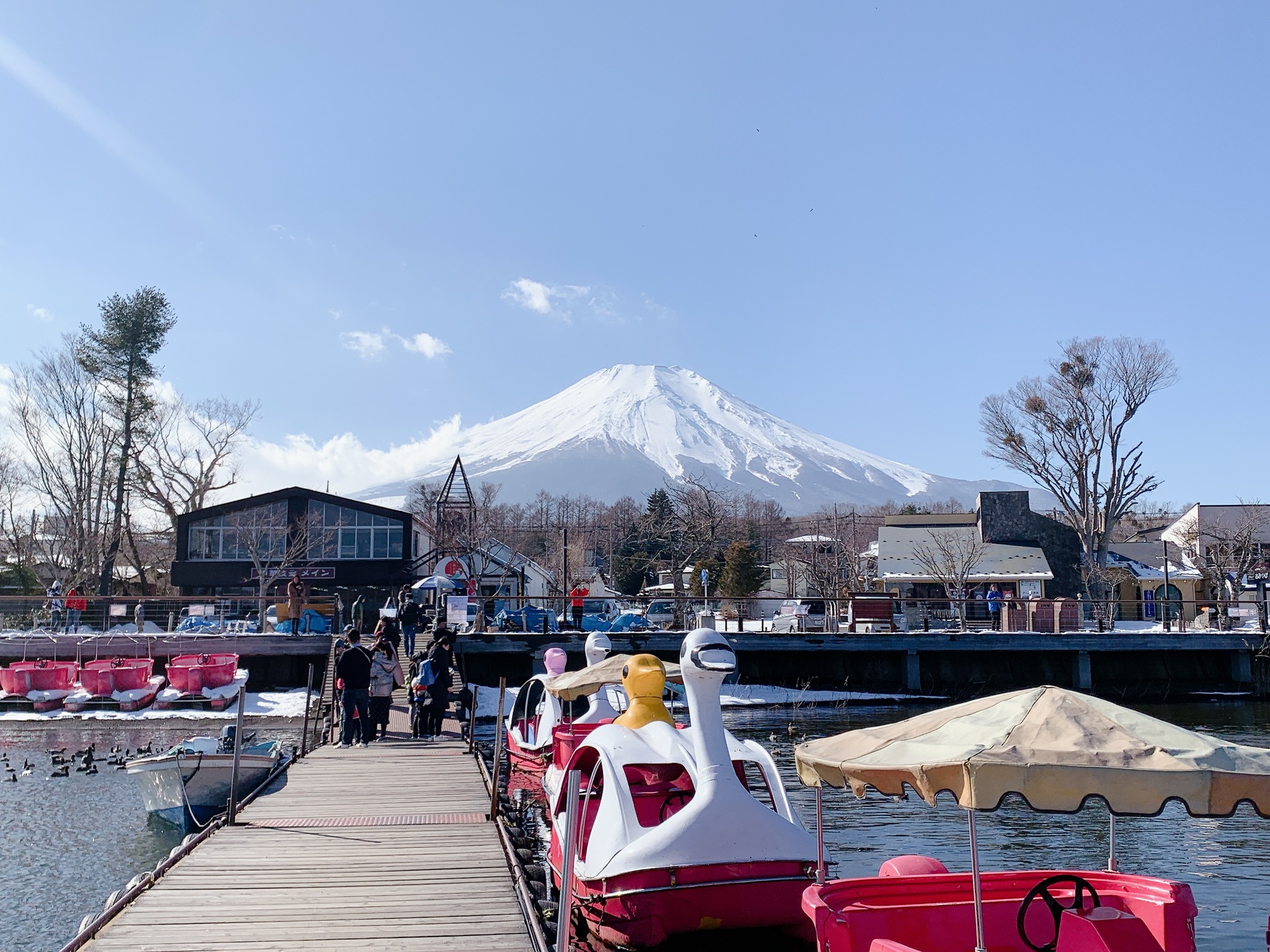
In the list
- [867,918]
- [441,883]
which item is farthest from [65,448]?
[867,918]

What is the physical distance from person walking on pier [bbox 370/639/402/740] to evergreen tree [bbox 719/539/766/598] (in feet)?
106

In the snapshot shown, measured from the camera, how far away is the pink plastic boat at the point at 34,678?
29.2 m

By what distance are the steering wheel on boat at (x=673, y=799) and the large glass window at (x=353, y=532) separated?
138 feet

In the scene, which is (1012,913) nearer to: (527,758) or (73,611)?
(527,758)

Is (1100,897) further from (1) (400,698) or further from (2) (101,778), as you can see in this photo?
(1) (400,698)

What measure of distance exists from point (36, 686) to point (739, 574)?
31.1 metres

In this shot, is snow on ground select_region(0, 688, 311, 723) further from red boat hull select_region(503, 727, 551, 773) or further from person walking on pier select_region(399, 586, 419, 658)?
red boat hull select_region(503, 727, 551, 773)

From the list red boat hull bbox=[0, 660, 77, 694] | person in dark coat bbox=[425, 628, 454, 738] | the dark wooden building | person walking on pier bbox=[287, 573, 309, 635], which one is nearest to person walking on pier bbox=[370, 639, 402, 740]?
person in dark coat bbox=[425, 628, 454, 738]

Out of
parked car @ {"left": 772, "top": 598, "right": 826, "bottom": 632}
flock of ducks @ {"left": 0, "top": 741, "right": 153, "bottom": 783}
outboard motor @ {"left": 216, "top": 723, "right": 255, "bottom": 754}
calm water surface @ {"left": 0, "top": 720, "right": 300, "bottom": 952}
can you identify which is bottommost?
calm water surface @ {"left": 0, "top": 720, "right": 300, "bottom": 952}

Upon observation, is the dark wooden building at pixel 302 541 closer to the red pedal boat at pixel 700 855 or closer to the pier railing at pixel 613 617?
the pier railing at pixel 613 617

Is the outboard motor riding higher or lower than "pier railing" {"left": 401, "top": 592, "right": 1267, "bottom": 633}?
lower

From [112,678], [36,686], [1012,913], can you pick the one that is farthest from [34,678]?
[1012,913]

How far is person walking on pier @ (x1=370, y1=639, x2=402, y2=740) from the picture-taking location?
62.8ft

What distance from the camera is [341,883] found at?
9344mm
